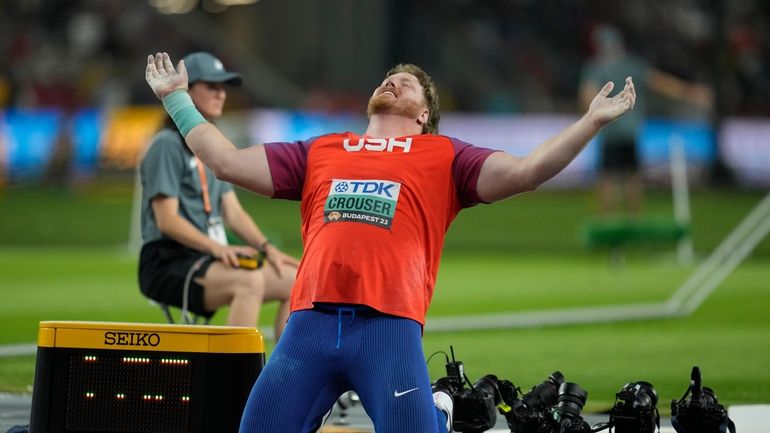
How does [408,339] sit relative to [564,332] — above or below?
below

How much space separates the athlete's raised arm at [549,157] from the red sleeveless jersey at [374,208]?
0.27 feet

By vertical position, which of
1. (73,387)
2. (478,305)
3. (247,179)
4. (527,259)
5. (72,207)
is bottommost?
(73,387)

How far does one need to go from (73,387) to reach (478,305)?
9064 millimetres

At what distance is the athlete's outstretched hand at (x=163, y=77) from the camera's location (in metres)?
5.77

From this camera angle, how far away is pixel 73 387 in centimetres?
584

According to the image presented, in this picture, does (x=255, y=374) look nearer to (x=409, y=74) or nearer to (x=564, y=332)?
(x=409, y=74)

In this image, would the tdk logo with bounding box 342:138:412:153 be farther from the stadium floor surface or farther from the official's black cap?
the official's black cap

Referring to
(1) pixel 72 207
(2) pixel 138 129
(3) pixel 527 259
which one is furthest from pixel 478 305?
(2) pixel 138 129

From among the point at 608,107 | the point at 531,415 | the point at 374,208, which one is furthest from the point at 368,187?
the point at 531,415

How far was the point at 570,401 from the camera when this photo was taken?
20.9 ft

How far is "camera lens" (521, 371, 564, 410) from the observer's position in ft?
21.0

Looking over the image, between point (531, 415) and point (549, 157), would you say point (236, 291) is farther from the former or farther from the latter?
point (549, 157)

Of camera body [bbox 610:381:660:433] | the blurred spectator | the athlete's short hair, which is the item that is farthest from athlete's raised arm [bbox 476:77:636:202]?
the blurred spectator

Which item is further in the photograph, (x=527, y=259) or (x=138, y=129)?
(x=138, y=129)
